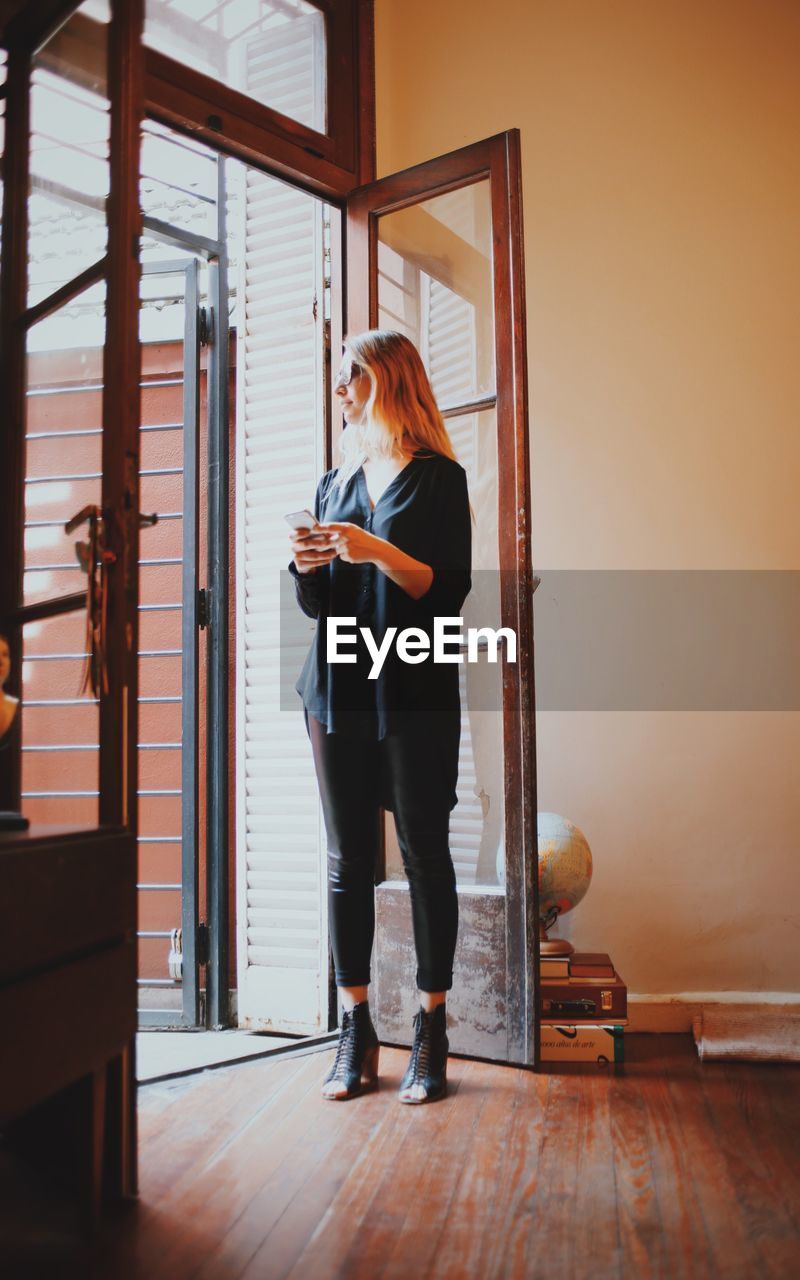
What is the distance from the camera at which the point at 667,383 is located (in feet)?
9.87

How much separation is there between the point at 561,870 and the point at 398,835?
559mm

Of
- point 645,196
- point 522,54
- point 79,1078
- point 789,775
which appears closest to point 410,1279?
point 79,1078

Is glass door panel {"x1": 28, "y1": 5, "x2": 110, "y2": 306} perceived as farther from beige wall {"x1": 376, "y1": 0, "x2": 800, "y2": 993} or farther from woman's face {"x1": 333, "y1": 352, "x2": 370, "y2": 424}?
beige wall {"x1": 376, "y1": 0, "x2": 800, "y2": 993}

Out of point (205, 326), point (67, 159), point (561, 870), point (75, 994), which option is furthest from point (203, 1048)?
point (67, 159)

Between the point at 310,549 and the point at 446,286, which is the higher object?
the point at 446,286

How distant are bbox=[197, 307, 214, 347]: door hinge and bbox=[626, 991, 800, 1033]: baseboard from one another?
7.24 feet

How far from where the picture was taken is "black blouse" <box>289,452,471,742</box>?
2.21 m

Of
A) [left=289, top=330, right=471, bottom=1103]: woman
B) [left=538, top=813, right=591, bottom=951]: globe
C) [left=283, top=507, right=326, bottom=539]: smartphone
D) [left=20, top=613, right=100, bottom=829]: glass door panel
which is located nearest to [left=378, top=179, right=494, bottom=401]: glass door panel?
[left=289, top=330, right=471, bottom=1103]: woman

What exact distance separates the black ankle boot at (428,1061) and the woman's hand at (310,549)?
0.98 meters

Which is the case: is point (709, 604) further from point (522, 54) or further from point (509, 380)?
point (522, 54)

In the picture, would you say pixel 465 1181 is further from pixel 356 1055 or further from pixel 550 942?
pixel 550 942

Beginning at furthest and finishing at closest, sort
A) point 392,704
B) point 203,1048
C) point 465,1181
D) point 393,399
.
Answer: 1. point 203,1048
2. point 393,399
3. point 392,704
4. point 465,1181

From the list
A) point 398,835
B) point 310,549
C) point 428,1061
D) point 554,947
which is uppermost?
point 310,549

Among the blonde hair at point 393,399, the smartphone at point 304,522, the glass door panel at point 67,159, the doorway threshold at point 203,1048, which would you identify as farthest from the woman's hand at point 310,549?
the doorway threshold at point 203,1048
